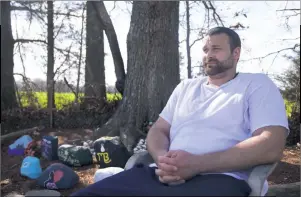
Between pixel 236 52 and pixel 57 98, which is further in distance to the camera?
pixel 57 98

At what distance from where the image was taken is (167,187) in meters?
2.04

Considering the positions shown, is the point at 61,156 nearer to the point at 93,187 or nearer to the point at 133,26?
the point at 133,26

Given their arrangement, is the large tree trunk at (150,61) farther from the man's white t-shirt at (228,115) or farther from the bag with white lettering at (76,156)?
the man's white t-shirt at (228,115)

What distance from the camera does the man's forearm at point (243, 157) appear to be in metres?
2.11

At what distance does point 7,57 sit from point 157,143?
9047 millimetres

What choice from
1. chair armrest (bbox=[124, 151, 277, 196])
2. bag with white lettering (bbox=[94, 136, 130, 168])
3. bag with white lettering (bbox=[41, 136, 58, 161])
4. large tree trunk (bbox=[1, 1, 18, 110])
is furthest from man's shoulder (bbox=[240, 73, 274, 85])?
large tree trunk (bbox=[1, 1, 18, 110])

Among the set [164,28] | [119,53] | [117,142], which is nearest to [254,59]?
[119,53]

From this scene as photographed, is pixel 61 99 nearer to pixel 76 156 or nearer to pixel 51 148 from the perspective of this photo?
pixel 51 148

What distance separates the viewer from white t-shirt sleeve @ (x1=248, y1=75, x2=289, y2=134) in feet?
7.20

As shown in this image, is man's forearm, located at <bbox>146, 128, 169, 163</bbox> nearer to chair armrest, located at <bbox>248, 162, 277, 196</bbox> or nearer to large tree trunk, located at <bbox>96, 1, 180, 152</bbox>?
chair armrest, located at <bbox>248, 162, 277, 196</bbox>

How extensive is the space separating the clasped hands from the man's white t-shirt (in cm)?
19

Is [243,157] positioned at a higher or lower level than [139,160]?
higher

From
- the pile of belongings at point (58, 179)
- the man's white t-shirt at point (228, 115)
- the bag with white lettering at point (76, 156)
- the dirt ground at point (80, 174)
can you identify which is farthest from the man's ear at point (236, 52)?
the bag with white lettering at point (76, 156)

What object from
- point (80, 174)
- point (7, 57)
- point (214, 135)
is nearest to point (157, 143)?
point (214, 135)
